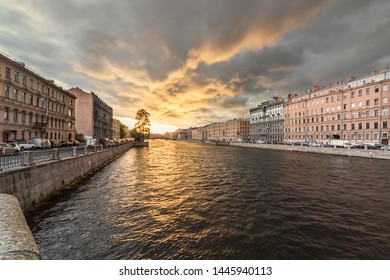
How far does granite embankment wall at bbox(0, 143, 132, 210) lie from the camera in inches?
328

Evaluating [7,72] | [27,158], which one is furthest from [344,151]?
[7,72]

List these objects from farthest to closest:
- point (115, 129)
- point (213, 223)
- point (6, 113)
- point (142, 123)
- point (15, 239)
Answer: point (115, 129) → point (142, 123) → point (6, 113) → point (213, 223) → point (15, 239)

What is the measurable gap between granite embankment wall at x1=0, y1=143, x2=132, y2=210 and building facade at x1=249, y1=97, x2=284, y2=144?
295ft

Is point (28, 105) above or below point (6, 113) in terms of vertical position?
above

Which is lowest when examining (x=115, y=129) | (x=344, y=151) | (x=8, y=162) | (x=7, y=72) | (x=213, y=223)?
(x=213, y=223)

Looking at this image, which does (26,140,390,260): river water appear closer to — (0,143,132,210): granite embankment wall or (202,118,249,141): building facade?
(0,143,132,210): granite embankment wall

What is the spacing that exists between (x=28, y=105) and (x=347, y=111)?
85.3m

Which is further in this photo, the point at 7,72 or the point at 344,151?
the point at 344,151

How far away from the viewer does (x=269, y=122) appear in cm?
9525

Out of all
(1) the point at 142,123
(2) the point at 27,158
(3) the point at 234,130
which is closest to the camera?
(2) the point at 27,158

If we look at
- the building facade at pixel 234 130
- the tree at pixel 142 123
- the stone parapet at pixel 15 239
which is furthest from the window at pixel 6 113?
the building facade at pixel 234 130

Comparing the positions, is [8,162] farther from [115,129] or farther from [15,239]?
[115,129]

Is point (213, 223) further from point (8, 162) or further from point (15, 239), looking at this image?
point (8, 162)

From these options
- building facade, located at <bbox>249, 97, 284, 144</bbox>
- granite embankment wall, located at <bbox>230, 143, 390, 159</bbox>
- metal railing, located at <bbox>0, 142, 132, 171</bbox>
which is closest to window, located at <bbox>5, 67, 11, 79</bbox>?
metal railing, located at <bbox>0, 142, 132, 171</bbox>
